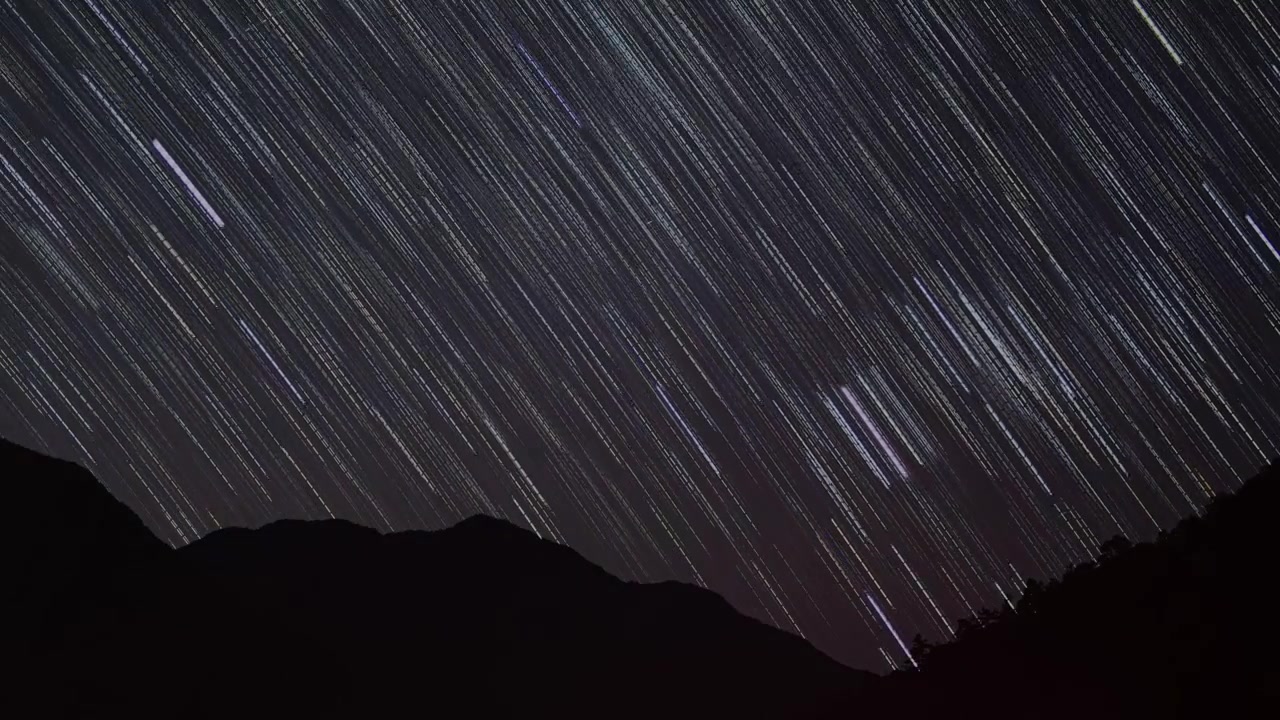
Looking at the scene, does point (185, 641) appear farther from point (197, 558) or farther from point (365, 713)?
point (197, 558)

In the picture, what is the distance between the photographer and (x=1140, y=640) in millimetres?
13930

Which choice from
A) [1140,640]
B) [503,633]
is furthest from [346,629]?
[1140,640]

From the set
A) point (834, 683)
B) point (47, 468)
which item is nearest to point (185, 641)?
point (47, 468)

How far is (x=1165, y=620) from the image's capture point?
13.6m

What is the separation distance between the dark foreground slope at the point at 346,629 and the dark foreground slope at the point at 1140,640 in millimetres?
3013

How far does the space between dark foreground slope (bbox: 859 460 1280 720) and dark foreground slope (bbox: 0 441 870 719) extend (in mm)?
3013

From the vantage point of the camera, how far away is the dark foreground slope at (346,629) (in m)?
53.2

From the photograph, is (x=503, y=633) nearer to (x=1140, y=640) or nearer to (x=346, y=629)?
(x=346, y=629)

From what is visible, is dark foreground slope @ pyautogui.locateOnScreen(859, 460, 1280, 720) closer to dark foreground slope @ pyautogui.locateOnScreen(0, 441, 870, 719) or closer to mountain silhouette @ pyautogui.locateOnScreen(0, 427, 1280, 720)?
mountain silhouette @ pyautogui.locateOnScreen(0, 427, 1280, 720)

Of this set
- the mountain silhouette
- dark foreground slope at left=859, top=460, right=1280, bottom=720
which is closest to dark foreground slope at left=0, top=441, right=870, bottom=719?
the mountain silhouette

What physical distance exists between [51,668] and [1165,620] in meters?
51.7

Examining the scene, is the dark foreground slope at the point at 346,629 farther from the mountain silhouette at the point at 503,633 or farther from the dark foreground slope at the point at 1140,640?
the dark foreground slope at the point at 1140,640

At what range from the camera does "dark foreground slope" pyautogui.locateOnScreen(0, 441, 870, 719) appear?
53250mm

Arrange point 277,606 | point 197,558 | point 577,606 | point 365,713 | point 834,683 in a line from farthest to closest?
point 577,606
point 834,683
point 197,558
point 277,606
point 365,713
